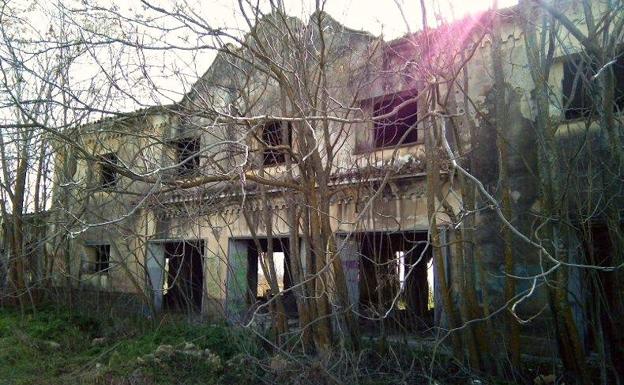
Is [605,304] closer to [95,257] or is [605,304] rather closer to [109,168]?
[109,168]

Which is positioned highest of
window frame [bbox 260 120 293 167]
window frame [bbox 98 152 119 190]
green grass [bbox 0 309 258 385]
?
window frame [bbox 260 120 293 167]

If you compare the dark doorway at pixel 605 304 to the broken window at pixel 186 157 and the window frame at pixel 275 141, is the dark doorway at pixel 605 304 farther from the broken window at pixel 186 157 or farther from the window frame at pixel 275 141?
the broken window at pixel 186 157

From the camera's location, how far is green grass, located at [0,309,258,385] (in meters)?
6.19

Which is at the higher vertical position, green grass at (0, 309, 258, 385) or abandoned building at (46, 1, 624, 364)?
abandoned building at (46, 1, 624, 364)

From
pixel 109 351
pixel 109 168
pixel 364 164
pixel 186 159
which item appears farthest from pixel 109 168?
pixel 186 159

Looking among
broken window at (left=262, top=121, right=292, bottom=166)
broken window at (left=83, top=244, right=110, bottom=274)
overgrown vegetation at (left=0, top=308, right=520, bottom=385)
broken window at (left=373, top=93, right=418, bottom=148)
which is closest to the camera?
overgrown vegetation at (left=0, top=308, right=520, bottom=385)

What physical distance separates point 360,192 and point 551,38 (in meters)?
3.79

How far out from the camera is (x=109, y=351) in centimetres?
733

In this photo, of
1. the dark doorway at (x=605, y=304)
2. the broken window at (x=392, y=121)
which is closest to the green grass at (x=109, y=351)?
the broken window at (x=392, y=121)

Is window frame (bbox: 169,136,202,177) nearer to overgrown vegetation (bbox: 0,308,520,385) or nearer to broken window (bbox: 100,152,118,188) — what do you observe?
broken window (bbox: 100,152,118,188)

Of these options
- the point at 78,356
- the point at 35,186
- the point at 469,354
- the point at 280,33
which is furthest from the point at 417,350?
the point at 35,186

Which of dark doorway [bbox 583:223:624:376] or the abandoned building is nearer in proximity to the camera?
dark doorway [bbox 583:223:624:376]

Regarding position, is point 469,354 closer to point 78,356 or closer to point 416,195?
point 416,195

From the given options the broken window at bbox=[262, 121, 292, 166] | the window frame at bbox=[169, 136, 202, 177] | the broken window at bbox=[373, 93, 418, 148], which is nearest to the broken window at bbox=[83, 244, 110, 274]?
the window frame at bbox=[169, 136, 202, 177]
